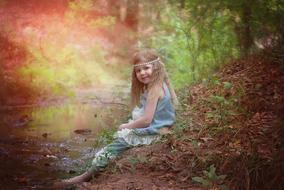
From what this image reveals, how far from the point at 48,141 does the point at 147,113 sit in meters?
2.51

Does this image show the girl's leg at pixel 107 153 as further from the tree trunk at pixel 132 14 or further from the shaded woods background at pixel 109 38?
the tree trunk at pixel 132 14

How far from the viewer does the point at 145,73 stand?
17.8 feet

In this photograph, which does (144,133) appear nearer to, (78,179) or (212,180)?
(78,179)

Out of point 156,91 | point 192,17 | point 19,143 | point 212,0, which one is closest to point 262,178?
point 156,91

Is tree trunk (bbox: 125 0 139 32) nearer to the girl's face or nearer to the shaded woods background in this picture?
the shaded woods background

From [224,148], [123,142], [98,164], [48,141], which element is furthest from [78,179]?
[48,141]

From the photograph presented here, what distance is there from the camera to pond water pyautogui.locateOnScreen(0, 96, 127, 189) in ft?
18.4

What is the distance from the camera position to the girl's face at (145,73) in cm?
542

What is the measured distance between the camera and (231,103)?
5590mm

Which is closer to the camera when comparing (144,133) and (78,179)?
(78,179)

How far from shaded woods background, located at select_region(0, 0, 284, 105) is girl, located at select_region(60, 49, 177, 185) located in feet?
6.84

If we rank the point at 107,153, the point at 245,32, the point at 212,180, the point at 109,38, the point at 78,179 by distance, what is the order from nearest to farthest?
the point at 212,180 → the point at 78,179 → the point at 107,153 → the point at 245,32 → the point at 109,38

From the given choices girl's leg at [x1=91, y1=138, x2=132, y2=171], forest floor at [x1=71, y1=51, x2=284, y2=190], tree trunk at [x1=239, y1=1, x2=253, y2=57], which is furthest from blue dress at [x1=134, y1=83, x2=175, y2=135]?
tree trunk at [x1=239, y1=1, x2=253, y2=57]

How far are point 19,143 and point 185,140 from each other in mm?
2962
